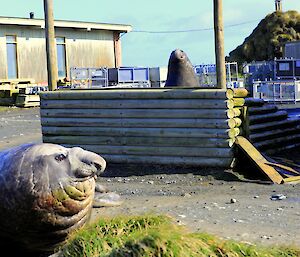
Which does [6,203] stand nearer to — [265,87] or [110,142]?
[110,142]

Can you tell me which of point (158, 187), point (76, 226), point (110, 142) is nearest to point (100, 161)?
point (76, 226)

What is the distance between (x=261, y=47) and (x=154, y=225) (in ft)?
195

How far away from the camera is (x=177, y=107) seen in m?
10.8

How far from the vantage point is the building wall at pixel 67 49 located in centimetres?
3381

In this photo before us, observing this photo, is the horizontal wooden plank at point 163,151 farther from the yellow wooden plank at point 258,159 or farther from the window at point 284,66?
the window at point 284,66

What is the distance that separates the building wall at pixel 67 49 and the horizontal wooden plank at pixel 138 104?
841 inches

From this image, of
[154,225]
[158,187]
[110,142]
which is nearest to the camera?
[154,225]

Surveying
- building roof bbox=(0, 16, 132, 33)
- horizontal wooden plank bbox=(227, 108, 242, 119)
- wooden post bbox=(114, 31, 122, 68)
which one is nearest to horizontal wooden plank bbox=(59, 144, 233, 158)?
horizontal wooden plank bbox=(227, 108, 242, 119)

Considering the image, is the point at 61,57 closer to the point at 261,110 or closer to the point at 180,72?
the point at 180,72

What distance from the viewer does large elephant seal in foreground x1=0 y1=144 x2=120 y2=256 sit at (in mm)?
5027

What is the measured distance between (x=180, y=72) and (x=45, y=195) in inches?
379

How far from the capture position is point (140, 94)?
1123 cm

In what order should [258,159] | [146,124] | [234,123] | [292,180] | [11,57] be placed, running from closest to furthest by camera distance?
1. [292,180]
2. [258,159]
3. [234,123]
4. [146,124]
5. [11,57]

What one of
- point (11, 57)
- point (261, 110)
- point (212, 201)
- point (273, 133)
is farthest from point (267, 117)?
point (11, 57)
